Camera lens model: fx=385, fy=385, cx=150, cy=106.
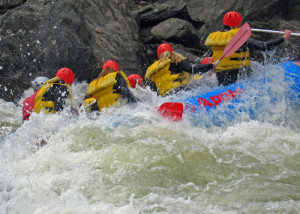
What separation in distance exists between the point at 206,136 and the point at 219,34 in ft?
6.32

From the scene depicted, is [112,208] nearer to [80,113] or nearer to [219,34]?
[80,113]

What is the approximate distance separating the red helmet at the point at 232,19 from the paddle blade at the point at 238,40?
0.42m

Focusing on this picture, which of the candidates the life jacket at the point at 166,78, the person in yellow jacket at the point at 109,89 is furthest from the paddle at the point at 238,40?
the person in yellow jacket at the point at 109,89

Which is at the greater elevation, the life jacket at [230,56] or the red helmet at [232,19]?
the red helmet at [232,19]

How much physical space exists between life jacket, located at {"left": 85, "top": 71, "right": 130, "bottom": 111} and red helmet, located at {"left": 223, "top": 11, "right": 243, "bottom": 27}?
1.70 m

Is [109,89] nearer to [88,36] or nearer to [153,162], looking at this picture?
[153,162]

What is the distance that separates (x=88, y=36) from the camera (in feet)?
26.1

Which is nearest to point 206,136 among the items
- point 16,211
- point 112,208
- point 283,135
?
point 283,135

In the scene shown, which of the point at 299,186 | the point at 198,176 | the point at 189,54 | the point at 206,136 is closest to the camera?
the point at 299,186

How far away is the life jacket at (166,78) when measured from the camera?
568cm

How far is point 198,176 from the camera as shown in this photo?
3459 mm

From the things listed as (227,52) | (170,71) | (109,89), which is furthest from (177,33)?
(109,89)

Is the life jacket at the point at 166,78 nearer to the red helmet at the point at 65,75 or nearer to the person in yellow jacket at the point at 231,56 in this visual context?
the person in yellow jacket at the point at 231,56

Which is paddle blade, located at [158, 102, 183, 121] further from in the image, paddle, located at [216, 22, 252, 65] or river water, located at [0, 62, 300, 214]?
paddle, located at [216, 22, 252, 65]
